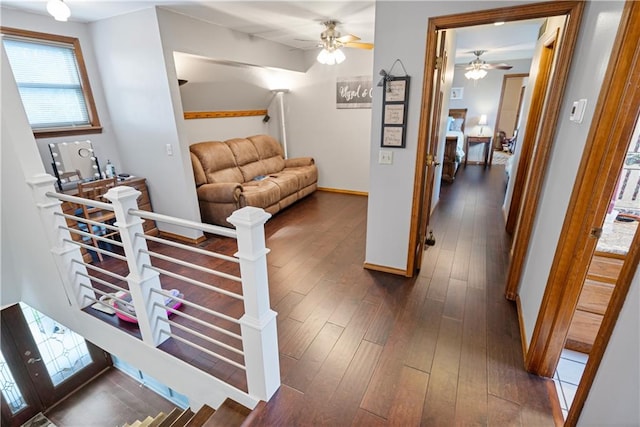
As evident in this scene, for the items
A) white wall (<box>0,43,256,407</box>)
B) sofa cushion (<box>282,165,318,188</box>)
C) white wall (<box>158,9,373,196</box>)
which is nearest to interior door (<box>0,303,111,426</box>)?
white wall (<box>0,43,256,407</box>)

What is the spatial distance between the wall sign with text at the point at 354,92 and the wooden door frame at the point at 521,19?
8.86 feet

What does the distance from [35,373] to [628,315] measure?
4.52m

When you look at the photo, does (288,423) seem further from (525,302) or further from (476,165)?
(476,165)

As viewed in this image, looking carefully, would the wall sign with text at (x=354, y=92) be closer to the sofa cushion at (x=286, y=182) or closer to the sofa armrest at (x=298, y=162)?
the sofa armrest at (x=298, y=162)

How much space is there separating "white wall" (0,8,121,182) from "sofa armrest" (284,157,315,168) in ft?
8.27

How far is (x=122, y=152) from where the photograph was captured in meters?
3.63

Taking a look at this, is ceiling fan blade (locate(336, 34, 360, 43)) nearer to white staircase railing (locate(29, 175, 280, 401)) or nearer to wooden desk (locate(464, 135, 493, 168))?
white staircase railing (locate(29, 175, 280, 401))

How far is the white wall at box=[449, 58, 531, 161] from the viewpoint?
7.17 metres

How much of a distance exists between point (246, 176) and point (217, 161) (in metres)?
0.53

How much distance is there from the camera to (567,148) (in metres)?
1.67

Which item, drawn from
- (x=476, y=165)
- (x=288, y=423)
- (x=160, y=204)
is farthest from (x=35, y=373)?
(x=476, y=165)

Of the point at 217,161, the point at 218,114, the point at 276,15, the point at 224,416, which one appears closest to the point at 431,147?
the point at 276,15

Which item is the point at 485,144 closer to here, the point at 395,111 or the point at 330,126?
the point at 330,126

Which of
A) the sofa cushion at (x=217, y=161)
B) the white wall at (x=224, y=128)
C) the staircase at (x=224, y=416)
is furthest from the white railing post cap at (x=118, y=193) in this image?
the white wall at (x=224, y=128)
